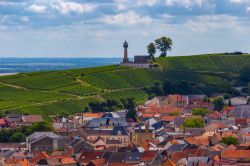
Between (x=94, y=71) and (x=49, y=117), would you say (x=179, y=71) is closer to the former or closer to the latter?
(x=94, y=71)

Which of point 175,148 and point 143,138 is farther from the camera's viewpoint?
point 143,138

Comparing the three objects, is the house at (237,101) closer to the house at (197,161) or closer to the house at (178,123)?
the house at (178,123)

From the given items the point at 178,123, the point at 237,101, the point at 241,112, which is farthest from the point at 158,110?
the point at 178,123

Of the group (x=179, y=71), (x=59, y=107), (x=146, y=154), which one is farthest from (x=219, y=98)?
(x=146, y=154)

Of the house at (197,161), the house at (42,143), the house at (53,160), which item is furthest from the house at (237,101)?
the house at (197,161)

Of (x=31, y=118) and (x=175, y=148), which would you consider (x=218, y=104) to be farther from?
(x=175, y=148)

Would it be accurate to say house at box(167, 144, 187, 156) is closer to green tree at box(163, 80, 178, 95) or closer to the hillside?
the hillside
